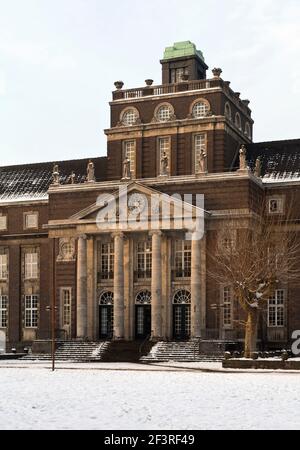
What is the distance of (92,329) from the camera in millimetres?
59438

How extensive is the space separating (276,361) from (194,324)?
48.1 ft

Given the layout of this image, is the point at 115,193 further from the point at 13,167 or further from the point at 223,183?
the point at 13,167

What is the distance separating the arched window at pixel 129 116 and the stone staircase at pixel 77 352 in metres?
16.7

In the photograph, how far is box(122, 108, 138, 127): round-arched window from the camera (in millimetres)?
63000

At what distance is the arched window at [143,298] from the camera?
59.0 m

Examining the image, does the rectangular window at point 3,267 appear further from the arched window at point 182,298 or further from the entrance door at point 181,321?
the entrance door at point 181,321

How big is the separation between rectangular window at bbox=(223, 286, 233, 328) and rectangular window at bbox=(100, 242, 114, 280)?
27.1 feet

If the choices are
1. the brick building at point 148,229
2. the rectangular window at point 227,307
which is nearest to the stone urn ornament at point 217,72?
the brick building at point 148,229

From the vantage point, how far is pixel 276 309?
190ft

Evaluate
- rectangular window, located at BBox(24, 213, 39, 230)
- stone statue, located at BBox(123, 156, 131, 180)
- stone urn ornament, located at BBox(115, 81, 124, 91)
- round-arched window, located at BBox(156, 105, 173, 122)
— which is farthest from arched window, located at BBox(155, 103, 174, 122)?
rectangular window, located at BBox(24, 213, 39, 230)

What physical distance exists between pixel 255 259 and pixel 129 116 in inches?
727

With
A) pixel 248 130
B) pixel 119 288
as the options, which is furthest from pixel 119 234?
pixel 248 130
